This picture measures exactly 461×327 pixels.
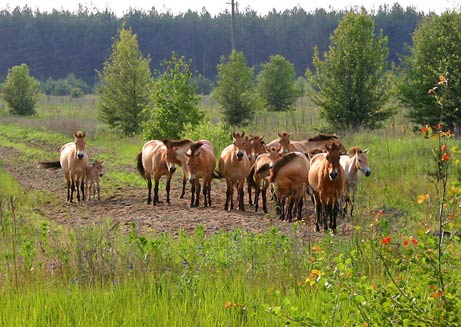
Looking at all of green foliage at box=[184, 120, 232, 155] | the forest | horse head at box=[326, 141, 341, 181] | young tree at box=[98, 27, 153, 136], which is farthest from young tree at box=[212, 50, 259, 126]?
the forest

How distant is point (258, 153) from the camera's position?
57.6 ft

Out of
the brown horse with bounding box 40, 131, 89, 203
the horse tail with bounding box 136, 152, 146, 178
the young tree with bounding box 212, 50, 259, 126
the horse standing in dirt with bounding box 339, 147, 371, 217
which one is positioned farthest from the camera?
the young tree with bounding box 212, 50, 259, 126

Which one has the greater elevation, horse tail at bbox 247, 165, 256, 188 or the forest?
the forest

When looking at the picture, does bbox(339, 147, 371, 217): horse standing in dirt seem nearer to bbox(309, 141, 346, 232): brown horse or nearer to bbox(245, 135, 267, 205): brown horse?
bbox(309, 141, 346, 232): brown horse

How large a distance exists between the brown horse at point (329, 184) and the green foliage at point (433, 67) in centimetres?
1027

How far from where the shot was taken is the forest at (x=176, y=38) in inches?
5202

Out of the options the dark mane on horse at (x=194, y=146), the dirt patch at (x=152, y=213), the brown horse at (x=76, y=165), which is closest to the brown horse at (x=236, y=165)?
the dirt patch at (x=152, y=213)

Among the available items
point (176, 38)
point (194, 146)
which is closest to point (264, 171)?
point (194, 146)

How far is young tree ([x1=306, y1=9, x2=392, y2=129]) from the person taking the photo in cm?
2408

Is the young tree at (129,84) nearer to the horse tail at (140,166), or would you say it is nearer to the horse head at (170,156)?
the horse tail at (140,166)

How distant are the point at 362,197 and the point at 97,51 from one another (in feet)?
421

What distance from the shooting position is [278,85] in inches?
1879

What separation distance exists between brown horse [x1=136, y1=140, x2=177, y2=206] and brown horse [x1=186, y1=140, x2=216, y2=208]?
1.98ft

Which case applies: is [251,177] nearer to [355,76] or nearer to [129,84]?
[355,76]
